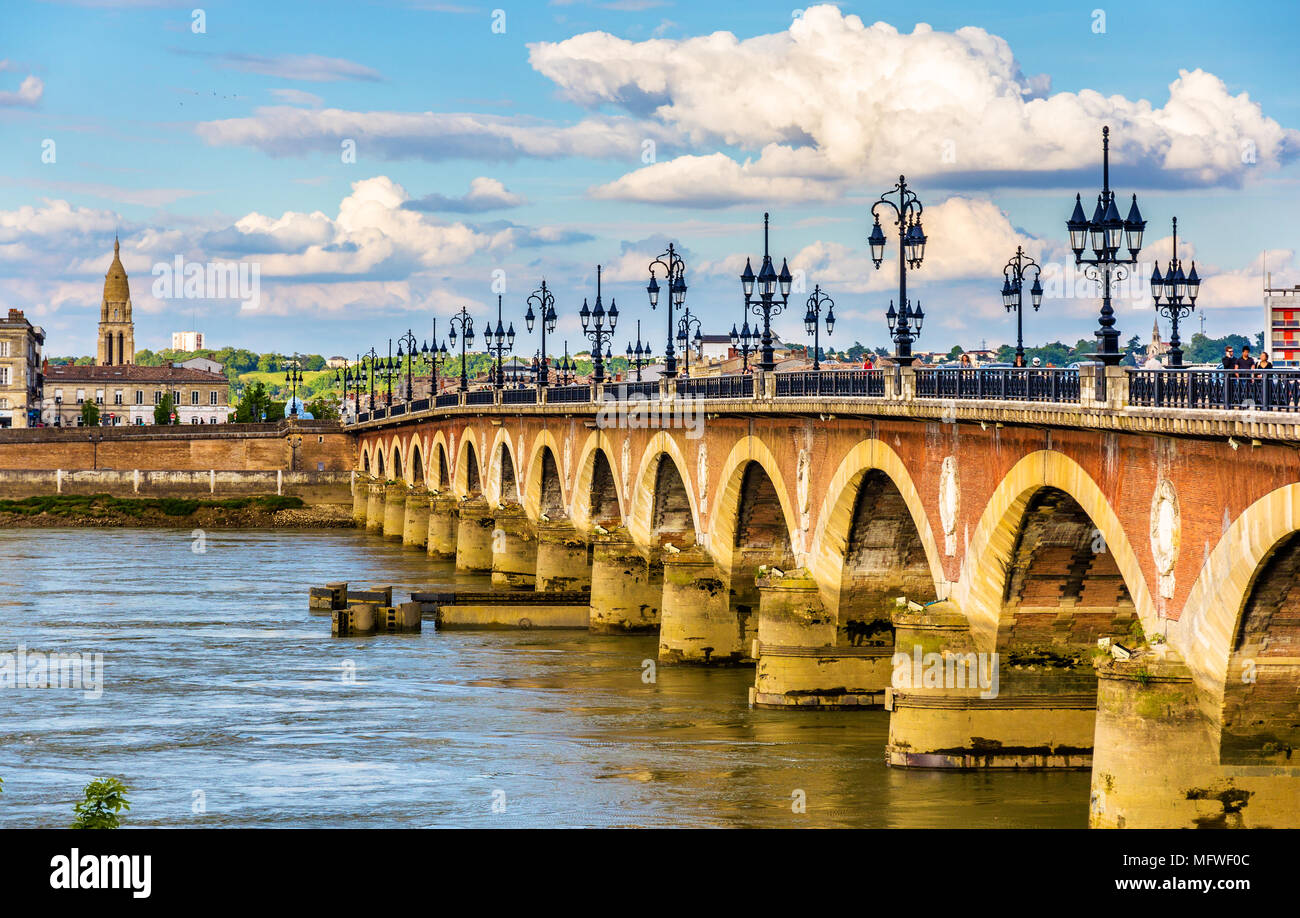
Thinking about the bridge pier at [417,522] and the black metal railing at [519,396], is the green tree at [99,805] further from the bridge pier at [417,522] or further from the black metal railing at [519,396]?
the bridge pier at [417,522]

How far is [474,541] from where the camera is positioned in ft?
241

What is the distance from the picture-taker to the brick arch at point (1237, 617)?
19.2m

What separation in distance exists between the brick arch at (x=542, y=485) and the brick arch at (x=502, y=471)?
4503mm

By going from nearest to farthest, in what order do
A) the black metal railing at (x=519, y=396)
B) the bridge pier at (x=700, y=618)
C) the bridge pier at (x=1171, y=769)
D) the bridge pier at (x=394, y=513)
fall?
the bridge pier at (x=1171, y=769) → the bridge pier at (x=700, y=618) → the black metal railing at (x=519, y=396) → the bridge pier at (x=394, y=513)

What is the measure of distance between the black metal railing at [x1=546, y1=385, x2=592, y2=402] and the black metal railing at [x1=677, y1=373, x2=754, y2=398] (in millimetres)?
12592

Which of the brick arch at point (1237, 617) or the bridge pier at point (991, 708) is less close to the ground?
the brick arch at point (1237, 617)

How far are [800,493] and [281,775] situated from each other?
12.4 meters

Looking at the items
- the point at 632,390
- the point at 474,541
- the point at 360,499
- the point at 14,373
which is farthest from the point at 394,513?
the point at 14,373

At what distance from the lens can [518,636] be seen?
50875 mm

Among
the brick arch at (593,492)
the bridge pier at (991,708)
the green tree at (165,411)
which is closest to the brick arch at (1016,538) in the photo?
the bridge pier at (991,708)

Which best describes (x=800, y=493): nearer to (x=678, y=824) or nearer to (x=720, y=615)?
(x=720, y=615)

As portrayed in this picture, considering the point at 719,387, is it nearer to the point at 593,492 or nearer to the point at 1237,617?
the point at 593,492

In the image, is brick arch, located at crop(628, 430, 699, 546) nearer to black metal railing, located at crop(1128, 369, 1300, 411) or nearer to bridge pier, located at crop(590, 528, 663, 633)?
bridge pier, located at crop(590, 528, 663, 633)

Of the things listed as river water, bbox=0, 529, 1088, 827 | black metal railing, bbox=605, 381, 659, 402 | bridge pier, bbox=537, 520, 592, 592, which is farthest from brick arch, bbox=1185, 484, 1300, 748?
bridge pier, bbox=537, 520, 592, 592
